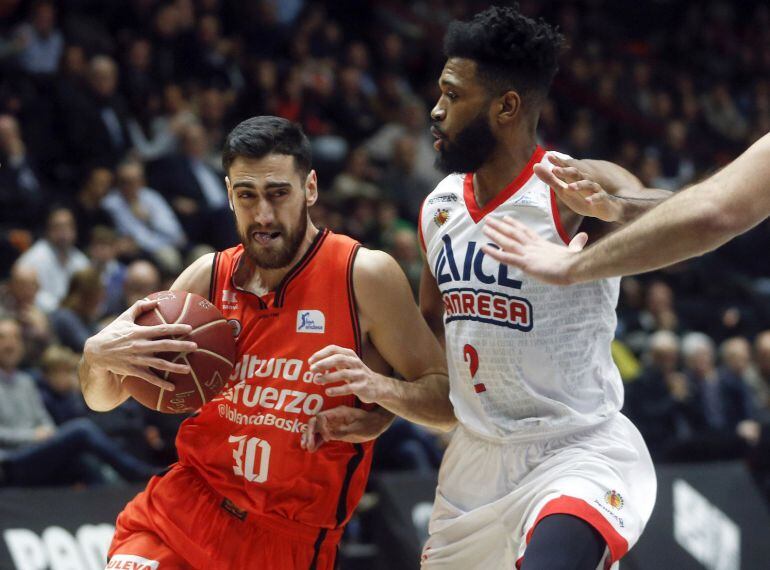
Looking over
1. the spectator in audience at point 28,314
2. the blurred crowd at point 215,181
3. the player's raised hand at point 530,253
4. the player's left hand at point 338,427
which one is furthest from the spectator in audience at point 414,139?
the player's raised hand at point 530,253

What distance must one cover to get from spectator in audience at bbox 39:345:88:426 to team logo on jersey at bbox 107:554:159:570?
3.52m

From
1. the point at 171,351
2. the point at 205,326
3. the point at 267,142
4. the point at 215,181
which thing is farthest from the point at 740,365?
the point at 171,351

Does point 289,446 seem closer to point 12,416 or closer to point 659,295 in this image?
point 12,416

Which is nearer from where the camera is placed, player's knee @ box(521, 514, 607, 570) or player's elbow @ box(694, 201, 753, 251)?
player's elbow @ box(694, 201, 753, 251)

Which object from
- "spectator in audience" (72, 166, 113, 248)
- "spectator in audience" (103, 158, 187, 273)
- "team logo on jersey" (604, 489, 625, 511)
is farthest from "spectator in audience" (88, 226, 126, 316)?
"team logo on jersey" (604, 489, 625, 511)

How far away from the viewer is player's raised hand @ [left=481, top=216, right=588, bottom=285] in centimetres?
345

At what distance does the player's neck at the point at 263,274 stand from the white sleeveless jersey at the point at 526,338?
0.55 m

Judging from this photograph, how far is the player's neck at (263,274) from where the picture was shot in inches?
174

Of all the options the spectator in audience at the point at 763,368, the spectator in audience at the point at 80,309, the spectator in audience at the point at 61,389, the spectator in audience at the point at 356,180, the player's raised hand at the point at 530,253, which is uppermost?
the player's raised hand at the point at 530,253

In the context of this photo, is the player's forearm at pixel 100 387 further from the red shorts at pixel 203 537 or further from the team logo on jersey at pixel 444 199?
the team logo on jersey at pixel 444 199

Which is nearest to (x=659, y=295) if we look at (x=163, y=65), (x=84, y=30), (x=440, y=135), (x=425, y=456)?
(x=425, y=456)

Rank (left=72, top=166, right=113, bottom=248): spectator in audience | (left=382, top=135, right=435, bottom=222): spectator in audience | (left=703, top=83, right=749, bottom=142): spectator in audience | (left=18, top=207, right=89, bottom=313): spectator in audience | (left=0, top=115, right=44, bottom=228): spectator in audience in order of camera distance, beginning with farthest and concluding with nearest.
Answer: (left=703, top=83, right=749, bottom=142): spectator in audience → (left=382, top=135, right=435, bottom=222): spectator in audience → (left=72, top=166, right=113, bottom=248): spectator in audience → (left=0, top=115, right=44, bottom=228): spectator in audience → (left=18, top=207, right=89, bottom=313): spectator in audience

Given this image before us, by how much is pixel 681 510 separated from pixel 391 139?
600 cm

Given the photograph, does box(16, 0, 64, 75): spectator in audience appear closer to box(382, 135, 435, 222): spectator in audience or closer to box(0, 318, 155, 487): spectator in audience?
box(382, 135, 435, 222): spectator in audience
